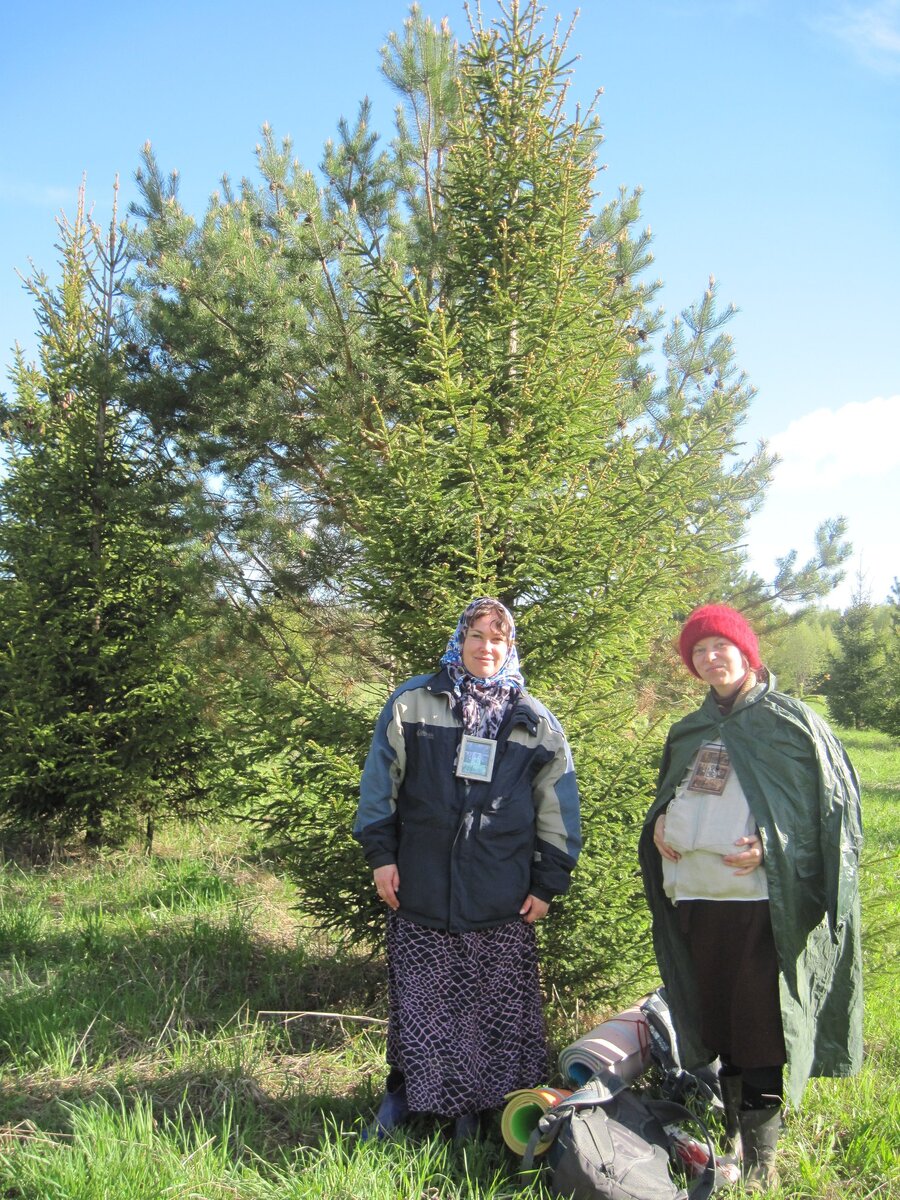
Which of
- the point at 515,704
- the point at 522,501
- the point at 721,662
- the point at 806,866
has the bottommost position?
the point at 806,866

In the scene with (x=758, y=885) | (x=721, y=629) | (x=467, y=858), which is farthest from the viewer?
(x=467, y=858)

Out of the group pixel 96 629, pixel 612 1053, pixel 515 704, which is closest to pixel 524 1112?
pixel 612 1053

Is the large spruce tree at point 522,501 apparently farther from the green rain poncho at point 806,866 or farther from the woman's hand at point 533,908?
the green rain poncho at point 806,866

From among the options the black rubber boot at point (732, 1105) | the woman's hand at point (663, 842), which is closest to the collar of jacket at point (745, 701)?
the woman's hand at point (663, 842)

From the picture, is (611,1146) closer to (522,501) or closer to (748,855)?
(748,855)

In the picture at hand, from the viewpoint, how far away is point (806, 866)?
9.61 ft

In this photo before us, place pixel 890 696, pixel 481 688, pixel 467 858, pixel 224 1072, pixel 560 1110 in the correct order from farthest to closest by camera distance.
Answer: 1. pixel 890 696
2. pixel 224 1072
3. pixel 481 688
4. pixel 467 858
5. pixel 560 1110

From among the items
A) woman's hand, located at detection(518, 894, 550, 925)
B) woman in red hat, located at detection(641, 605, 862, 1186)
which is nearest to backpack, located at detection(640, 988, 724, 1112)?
woman in red hat, located at detection(641, 605, 862, 1186)

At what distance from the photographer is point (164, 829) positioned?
833 cm

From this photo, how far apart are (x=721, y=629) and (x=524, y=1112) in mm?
1797

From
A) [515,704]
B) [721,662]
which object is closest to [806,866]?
[721,662]

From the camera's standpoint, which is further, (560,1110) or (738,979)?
(738,979)

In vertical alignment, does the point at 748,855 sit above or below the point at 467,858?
above

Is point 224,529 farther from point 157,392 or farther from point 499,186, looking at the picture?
point 499,186
